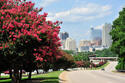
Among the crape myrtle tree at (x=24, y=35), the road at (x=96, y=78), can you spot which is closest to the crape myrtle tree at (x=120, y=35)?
the road at (x=96, y=78)

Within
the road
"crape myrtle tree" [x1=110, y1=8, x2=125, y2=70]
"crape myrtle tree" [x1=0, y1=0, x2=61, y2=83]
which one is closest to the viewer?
"crape myrtle tree" [x1=0, y1=0, x2=61, y2=83]

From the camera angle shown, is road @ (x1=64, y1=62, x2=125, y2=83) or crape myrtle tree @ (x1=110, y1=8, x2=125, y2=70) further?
crape myrtle tree @ (x1=110, y1=8, x2=125, y2=70)

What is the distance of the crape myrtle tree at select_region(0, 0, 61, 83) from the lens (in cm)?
1384

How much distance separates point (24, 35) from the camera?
1370cm

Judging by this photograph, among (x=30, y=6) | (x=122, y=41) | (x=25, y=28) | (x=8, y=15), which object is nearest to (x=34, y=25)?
(x=25, y=28)

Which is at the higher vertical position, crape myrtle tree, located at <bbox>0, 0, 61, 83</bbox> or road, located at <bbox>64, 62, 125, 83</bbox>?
crape myrtle tree, located at <bbox>0, 0, 61, 83</bbox>

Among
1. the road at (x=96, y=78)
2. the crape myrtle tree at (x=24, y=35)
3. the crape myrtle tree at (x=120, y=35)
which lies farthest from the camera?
the crape myrtle tree at (x=120, y=35)

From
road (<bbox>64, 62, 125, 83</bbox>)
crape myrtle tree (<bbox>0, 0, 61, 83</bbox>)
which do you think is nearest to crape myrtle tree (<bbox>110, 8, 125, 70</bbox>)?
road (<bbox>64, 62, 125, 83</bbox>)

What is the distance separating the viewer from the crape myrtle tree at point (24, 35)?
13.8 m

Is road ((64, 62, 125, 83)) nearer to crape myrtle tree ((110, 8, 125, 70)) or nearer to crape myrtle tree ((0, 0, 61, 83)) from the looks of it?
crape myrtle tree ((110, 8, 125, 70))

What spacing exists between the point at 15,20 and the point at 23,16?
78cm

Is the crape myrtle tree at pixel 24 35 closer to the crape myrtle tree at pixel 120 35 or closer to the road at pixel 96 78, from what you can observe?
the road at pixel 96 78

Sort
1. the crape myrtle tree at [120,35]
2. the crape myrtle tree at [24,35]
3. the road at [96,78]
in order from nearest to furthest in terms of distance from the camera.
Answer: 1. the crape myrtle tree at [24,35]
2. the road at [96,78]
3. the crape myrtle tree at [120,35]

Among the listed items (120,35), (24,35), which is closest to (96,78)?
(120,35)
